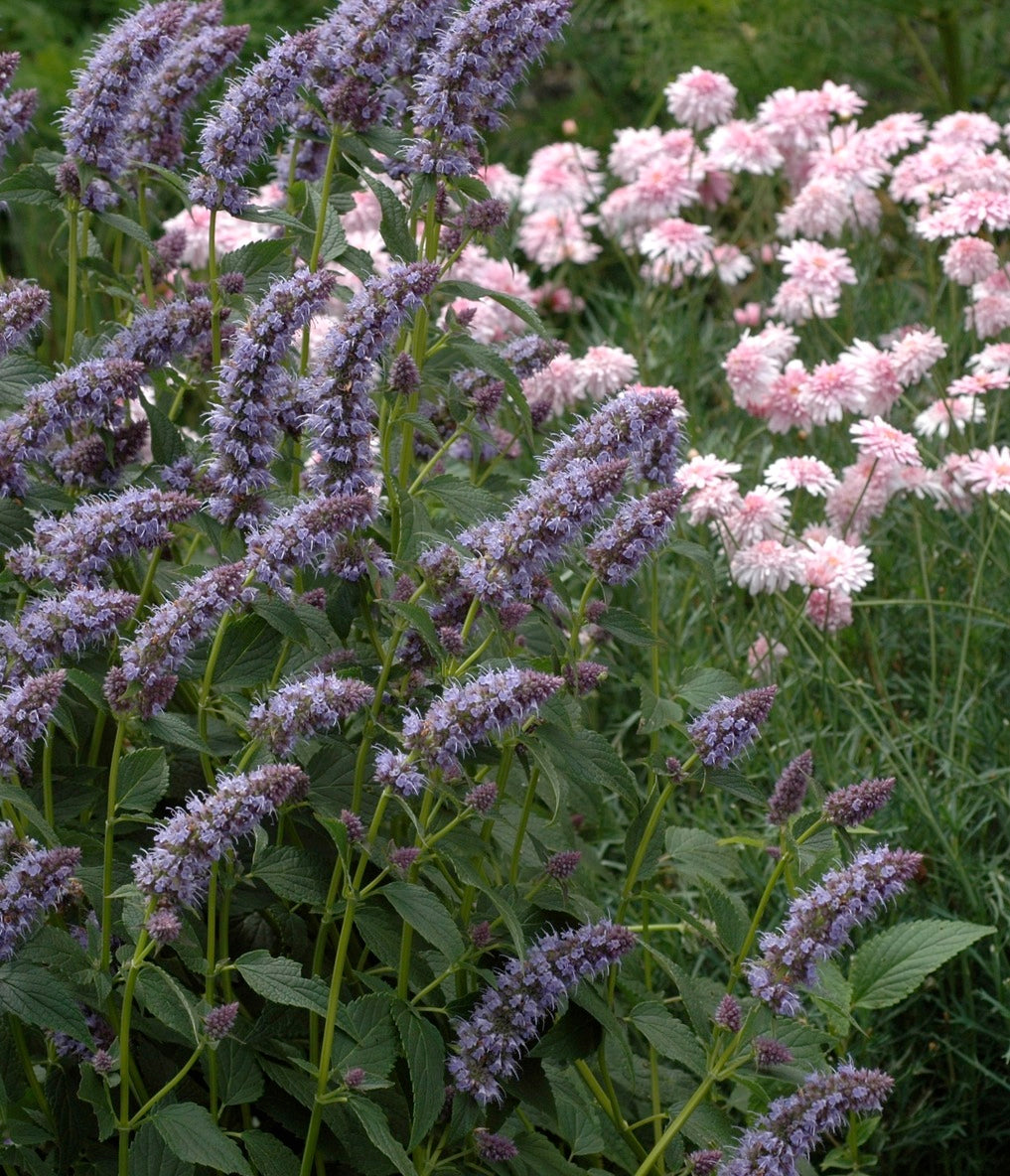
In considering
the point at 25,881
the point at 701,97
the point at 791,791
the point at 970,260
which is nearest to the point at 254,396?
the point at 25,881

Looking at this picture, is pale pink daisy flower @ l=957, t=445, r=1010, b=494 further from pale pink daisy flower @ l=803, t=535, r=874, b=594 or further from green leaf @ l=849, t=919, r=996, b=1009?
green leaf @ l=849, t=919, r=996, b=1009

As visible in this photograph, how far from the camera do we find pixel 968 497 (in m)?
3.52

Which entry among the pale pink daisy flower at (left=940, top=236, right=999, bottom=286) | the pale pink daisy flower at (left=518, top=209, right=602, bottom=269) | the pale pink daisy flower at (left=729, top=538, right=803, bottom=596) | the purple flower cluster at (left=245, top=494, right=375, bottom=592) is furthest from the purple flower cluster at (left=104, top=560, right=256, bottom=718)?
the pale pink daisy flower at (left=518, top=209, right=602, bottom=269)

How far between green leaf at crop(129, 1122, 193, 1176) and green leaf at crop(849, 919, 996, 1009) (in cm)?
101

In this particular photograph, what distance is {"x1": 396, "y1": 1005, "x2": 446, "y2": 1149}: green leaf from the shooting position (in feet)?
5.70

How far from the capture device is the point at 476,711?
1610 mm

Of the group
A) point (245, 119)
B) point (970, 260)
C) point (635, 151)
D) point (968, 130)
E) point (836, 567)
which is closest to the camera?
point (245, 119)

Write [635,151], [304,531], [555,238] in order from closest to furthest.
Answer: [304,531], [635,151], [555,238]

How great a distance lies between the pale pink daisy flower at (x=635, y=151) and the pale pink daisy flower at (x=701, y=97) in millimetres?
105

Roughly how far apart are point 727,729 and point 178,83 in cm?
126

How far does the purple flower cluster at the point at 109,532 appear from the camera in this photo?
1.75 metres

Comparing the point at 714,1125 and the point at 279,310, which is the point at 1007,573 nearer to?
the point at 714,1125

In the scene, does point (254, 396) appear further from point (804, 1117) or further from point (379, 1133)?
point (804, 1117)

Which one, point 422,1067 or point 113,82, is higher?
point 113,82
